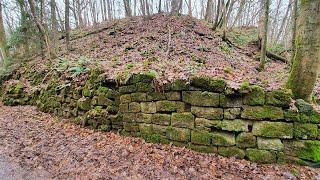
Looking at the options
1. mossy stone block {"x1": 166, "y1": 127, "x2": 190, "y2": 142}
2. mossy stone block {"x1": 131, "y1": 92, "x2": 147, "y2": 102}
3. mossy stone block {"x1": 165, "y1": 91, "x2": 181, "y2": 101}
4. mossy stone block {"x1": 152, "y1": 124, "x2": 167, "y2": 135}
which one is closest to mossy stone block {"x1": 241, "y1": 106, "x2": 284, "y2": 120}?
mossy stone block {"x1": 166, "y1": 127, "x2": 190, "y2": 142}

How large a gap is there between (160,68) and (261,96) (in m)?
2.64

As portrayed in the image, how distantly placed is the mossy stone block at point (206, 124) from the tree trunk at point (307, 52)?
1626 millimetres

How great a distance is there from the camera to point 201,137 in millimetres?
5172

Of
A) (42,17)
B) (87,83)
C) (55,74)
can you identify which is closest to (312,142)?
(87,83)

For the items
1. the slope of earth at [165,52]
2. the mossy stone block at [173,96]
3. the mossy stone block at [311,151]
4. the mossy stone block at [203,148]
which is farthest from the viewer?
the slope of earth at [165,52]

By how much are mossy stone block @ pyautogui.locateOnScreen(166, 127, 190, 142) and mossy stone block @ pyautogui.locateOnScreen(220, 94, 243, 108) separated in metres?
0.99

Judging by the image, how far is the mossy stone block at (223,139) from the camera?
4937mm

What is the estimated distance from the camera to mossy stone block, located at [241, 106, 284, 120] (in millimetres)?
4625

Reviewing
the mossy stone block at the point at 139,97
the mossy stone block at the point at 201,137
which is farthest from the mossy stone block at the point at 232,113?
the mossy stone block at the point at 139,97

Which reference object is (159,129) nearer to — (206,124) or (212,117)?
(206,124)

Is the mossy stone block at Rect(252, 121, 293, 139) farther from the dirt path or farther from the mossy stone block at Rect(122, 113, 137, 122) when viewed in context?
the mossy stone block at Rect(122, 113, 137, 122)

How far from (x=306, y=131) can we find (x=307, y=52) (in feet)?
4.79

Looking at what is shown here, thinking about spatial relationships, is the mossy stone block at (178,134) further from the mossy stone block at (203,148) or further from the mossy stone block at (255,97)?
the mossy stone block at (255,97)

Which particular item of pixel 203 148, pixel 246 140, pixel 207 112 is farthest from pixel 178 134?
pixel 246 140
